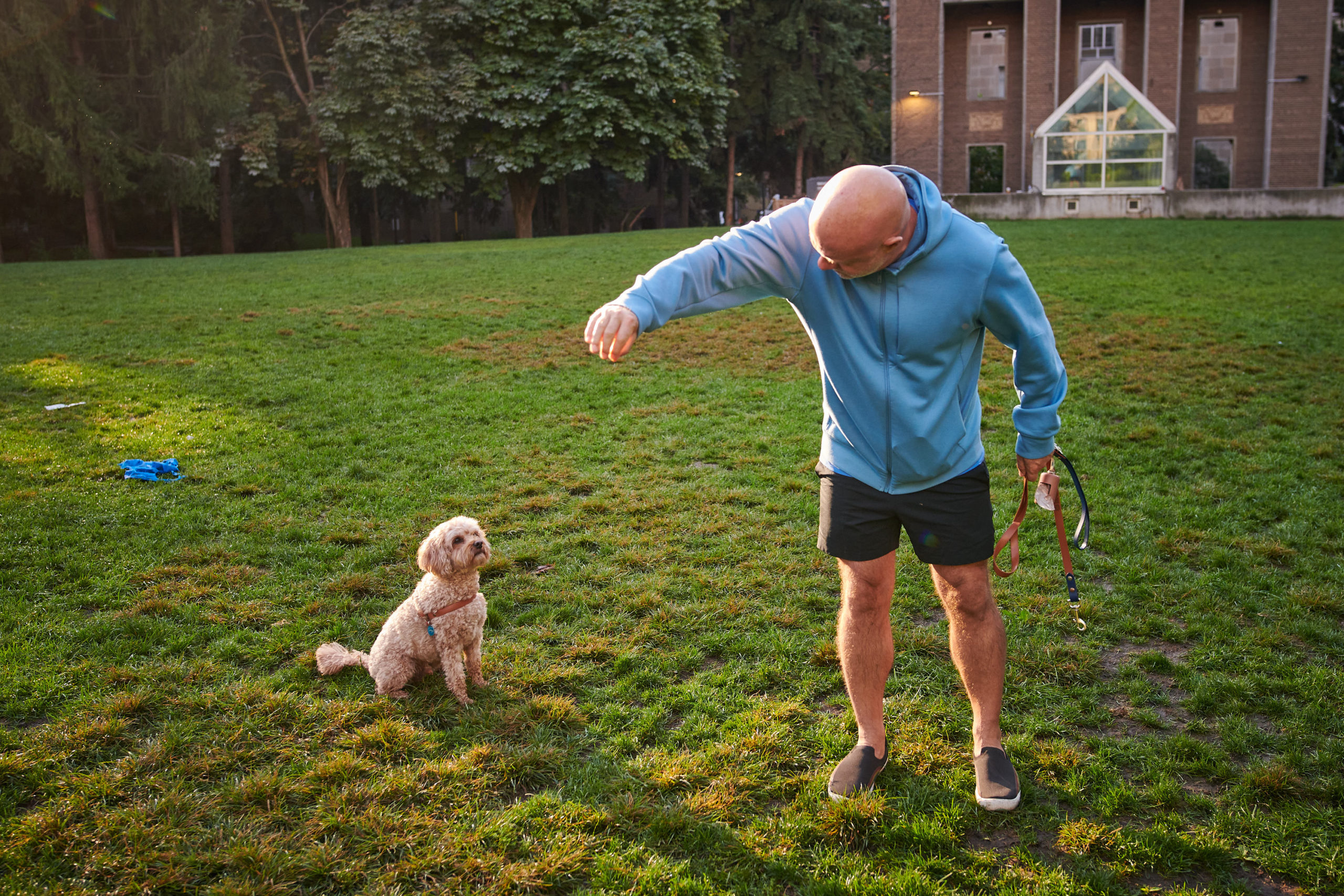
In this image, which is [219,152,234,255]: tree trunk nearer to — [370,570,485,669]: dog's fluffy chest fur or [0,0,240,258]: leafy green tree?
[0,0,240,258]: leafy green tree

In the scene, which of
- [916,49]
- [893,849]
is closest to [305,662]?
[893,849]

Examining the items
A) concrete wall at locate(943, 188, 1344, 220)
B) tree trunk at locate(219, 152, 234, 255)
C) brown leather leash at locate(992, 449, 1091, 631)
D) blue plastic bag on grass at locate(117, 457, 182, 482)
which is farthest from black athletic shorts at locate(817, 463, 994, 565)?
tree trunk at locate(219, 152, 234, 255)

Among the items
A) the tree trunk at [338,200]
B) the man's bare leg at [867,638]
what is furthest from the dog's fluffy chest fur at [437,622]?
the tree trunk at [338,200]

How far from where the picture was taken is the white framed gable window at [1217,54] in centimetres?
3803

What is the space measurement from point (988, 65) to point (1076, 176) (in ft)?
30.8

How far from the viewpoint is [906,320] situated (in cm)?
275

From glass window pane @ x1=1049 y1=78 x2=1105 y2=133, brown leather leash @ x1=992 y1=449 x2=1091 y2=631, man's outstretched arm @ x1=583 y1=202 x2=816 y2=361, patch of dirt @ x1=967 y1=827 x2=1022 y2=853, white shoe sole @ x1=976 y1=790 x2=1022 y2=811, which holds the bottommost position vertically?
patch of dirt @ x1=967 y1=827 x2=1022 y2=853

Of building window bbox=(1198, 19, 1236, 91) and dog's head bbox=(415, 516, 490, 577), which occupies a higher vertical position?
building window bbox=(1198, 19, 1236, 91)

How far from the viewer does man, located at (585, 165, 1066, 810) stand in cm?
259

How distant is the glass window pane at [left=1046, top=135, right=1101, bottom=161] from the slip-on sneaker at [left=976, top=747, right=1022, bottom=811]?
34588mm

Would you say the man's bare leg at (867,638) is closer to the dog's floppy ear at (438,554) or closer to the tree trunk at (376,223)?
the dog's floppy ear at (438,554)

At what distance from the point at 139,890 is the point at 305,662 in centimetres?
147

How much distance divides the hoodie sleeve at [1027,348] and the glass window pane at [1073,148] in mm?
34398

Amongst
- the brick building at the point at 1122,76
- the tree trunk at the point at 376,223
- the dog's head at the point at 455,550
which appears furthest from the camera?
the brick building at the point at 1122,76
